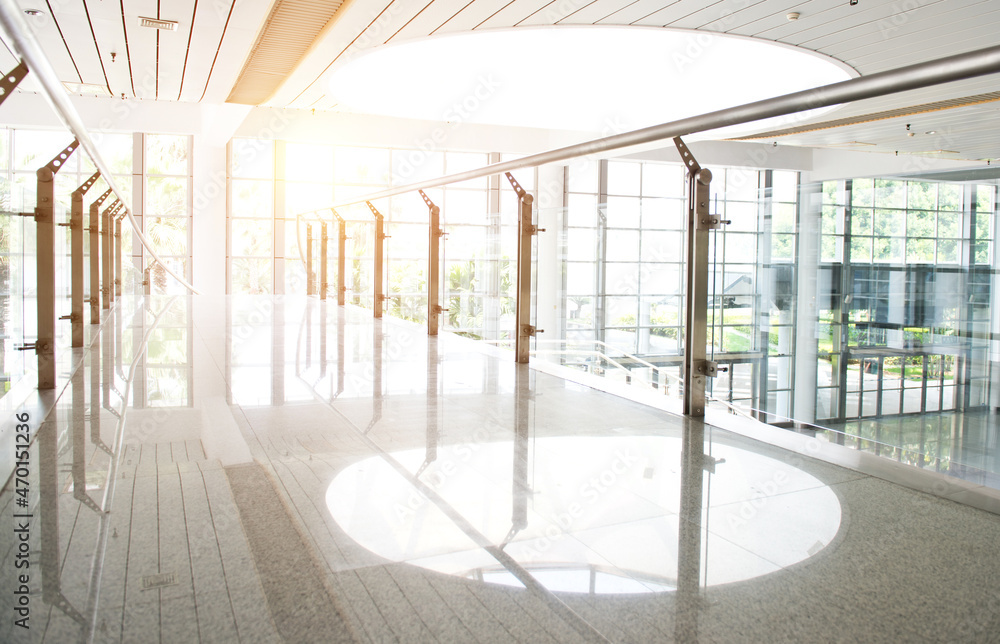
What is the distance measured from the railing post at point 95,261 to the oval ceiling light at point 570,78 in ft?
10.1

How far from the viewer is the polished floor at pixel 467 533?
1.24m

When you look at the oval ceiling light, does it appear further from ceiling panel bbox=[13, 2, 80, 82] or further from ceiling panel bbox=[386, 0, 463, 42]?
ceiling panel bbox=[13, 2, 80, 82]

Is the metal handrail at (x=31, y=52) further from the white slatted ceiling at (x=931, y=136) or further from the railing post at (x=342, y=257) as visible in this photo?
the white slatted ceiling at (x=931, y=136)

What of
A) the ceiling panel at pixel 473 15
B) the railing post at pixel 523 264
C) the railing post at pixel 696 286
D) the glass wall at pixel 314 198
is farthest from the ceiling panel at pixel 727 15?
the glass wall at pixel 314 198

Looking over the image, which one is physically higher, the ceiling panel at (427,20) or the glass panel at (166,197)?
the ceiling panel at (427,20)

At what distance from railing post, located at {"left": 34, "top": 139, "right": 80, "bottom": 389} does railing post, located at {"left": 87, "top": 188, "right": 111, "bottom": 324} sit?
9.78 ft

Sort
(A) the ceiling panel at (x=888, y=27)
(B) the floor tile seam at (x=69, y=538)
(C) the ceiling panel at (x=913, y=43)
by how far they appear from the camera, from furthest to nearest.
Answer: (C) the ceiling panel at (x=913, y=43) < (A) the ceiling panel at (x=888, y=27) < (B) the floor tile seam at (x=69, y=538)

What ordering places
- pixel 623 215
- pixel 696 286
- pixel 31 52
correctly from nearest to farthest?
pixel 31 52
pixel 696 286
pixel 623 215

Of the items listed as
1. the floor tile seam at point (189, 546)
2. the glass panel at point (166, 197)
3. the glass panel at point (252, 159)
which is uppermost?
the glass panel at point (252, 159)

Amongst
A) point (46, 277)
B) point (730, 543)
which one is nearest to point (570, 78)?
point (46, 277)

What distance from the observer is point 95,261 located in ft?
20.9

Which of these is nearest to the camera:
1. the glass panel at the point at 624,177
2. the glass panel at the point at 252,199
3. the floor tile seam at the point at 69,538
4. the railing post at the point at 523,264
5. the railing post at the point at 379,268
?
the floor tile seam at the point at 69,538

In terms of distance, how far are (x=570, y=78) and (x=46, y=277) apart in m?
9.30

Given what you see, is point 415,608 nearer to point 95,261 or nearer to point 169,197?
point 95,261
